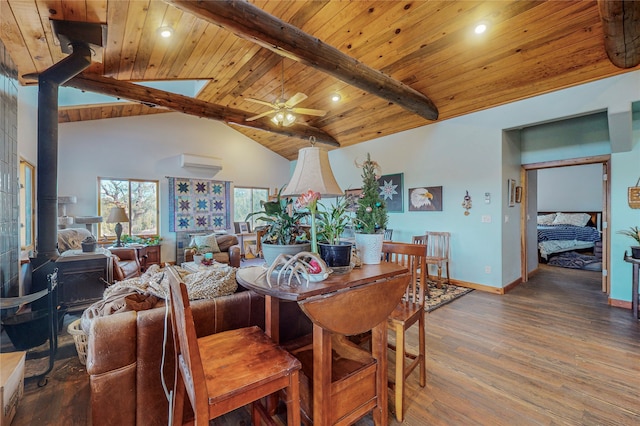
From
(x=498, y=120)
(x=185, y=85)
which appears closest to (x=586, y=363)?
(x=498, y=120)

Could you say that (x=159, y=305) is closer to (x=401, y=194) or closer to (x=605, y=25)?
(x=605, y=25)

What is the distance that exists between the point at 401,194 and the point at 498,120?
6.26ft

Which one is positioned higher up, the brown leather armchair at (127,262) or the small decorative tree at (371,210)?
the small decorative tree at (371,210)

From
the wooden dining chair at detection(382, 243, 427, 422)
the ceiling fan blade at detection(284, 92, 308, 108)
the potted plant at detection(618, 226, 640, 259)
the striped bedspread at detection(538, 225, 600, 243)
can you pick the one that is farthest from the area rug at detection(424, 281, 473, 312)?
the striped bedspread at detection(538, 225, 600, 243)

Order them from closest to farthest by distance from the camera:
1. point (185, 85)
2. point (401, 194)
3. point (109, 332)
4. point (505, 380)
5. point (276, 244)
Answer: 1. point (109, 332)
2. point (276, 244)
3. point (505, 380)
4. point (185, 85)
5. point (401, 194)

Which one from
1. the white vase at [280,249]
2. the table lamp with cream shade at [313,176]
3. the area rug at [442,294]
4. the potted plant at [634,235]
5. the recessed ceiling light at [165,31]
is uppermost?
the recessed ceiling light at [165,31]

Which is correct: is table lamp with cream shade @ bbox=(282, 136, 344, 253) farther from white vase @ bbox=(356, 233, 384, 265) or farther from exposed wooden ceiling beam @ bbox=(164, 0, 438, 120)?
exposed wooden ceiling beam @ bbox=(164, 0, 438, 120)

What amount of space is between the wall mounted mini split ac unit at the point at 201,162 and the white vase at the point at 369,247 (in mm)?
5402

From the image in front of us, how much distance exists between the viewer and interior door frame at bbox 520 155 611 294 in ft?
12.2

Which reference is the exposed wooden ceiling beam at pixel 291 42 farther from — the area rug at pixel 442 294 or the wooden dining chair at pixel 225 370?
the area rug at pixel 442 294

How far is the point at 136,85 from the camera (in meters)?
3.81

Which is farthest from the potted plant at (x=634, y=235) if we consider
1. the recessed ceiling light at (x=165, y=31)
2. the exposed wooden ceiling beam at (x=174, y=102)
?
the recessed ceiling light at (x=165, y=31)

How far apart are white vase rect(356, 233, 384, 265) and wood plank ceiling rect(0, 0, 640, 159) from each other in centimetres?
210

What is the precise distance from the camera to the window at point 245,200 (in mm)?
6953
